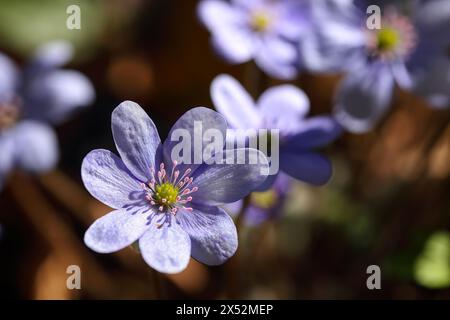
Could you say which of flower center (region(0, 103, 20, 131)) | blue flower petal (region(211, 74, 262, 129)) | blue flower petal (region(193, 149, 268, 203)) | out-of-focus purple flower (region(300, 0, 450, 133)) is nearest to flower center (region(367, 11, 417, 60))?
out-of-focus purple flower (region(300, 0, 450, 133))

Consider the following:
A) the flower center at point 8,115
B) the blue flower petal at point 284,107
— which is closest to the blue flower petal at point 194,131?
the blue flower petal at point 284,107

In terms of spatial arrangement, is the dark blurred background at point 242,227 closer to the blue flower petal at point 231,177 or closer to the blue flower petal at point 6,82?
the blue flower petal at point 6,82

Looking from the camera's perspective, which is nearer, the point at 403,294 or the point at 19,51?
the point at 403,294

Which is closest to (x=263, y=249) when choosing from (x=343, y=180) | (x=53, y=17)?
(x=343, y=180)

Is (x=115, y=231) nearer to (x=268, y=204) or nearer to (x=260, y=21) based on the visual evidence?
(x=268, y=204)

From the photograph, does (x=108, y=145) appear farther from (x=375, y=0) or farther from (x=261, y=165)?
(x=261, y=165)
